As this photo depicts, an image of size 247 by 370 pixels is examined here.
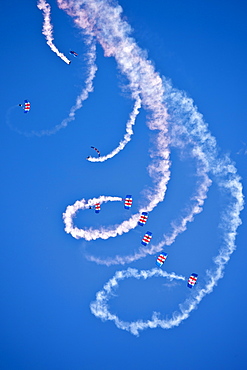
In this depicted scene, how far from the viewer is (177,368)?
20.4 m

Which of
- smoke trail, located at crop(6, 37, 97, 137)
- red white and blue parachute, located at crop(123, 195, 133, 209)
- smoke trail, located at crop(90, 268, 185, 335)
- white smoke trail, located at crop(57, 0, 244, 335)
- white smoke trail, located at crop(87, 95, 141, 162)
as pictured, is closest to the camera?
white smoke trail, located at crop(57, 0, 244, 335)

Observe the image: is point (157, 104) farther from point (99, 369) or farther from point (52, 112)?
point (99, 369)

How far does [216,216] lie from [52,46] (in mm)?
15227

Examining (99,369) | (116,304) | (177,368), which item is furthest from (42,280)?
(177,368)

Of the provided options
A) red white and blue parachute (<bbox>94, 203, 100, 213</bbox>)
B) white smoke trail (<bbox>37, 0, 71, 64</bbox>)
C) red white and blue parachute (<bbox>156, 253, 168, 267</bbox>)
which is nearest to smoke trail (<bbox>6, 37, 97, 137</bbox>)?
white smoke trail (<bbox>37, 0, 71, 64</bbox>)

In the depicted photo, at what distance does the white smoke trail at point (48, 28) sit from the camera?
59.8 feet

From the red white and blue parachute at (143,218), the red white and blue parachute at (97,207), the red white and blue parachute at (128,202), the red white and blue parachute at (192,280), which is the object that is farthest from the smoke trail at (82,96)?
the red white and blue parachute at (192,280)

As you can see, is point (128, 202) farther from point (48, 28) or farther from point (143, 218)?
point (48, 28)

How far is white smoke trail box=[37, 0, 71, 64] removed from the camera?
18.2 metres

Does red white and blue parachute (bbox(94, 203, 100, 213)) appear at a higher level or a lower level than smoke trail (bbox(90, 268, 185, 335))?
higher

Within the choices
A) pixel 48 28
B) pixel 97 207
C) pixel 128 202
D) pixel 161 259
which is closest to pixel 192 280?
pixel 161 259

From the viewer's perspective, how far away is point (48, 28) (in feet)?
60.3

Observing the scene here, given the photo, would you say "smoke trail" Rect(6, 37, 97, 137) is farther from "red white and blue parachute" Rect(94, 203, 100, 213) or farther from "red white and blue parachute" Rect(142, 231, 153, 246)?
"red white and blue parachute" Rect(142, 231, 153, 246)

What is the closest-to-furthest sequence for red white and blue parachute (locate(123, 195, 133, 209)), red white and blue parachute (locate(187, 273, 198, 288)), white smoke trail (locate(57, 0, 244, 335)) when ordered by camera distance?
1. white smoke trail (locate(57, 0, 244, 335))
2. red white and blue parachute (locate(123, 195, 133, 209))
3. red white and blue parachute (locate(187, 273, 198, 288))
